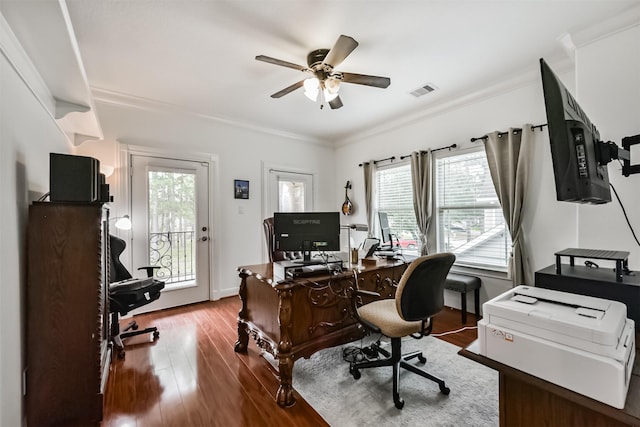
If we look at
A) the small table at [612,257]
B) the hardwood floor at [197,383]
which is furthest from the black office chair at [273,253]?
the small table at [612,257]

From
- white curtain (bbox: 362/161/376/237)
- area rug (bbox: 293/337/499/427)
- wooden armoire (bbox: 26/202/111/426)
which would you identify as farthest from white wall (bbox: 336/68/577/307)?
wooden armoire (bbox: 26/202/111/426)

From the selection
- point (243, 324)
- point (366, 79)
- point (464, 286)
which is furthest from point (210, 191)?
point (464, 286)

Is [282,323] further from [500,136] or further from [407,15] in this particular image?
[500,136]

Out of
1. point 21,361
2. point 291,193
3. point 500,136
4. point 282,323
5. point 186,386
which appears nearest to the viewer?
point 21,361

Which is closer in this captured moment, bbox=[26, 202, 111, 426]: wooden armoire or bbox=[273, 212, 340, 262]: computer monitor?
bbox=[26, 202, 111, 426]: wooden armoire

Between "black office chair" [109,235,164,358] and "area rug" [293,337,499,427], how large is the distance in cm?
167

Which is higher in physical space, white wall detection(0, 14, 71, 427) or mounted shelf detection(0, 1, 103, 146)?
mounted shelf detection(0, 1, 103, 146)

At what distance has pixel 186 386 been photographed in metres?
1.99

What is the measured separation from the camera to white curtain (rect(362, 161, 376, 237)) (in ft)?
15.4

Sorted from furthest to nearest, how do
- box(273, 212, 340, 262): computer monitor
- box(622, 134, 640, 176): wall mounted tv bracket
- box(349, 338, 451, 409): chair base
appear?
box(273, 212, 340, 262): computer monitor
box(349, 338, 451, 409): chair base
box(622, 134, 640, 176): wall mounted tv bracket

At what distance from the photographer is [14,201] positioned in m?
1.52

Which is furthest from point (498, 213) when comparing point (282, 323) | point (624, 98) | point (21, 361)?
point (21, 361)

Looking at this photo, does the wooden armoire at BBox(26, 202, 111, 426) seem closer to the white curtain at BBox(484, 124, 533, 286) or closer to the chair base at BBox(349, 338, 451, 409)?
the chair base at BBox(349, 338, 451, 409)

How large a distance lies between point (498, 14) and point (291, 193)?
3.68 metres
